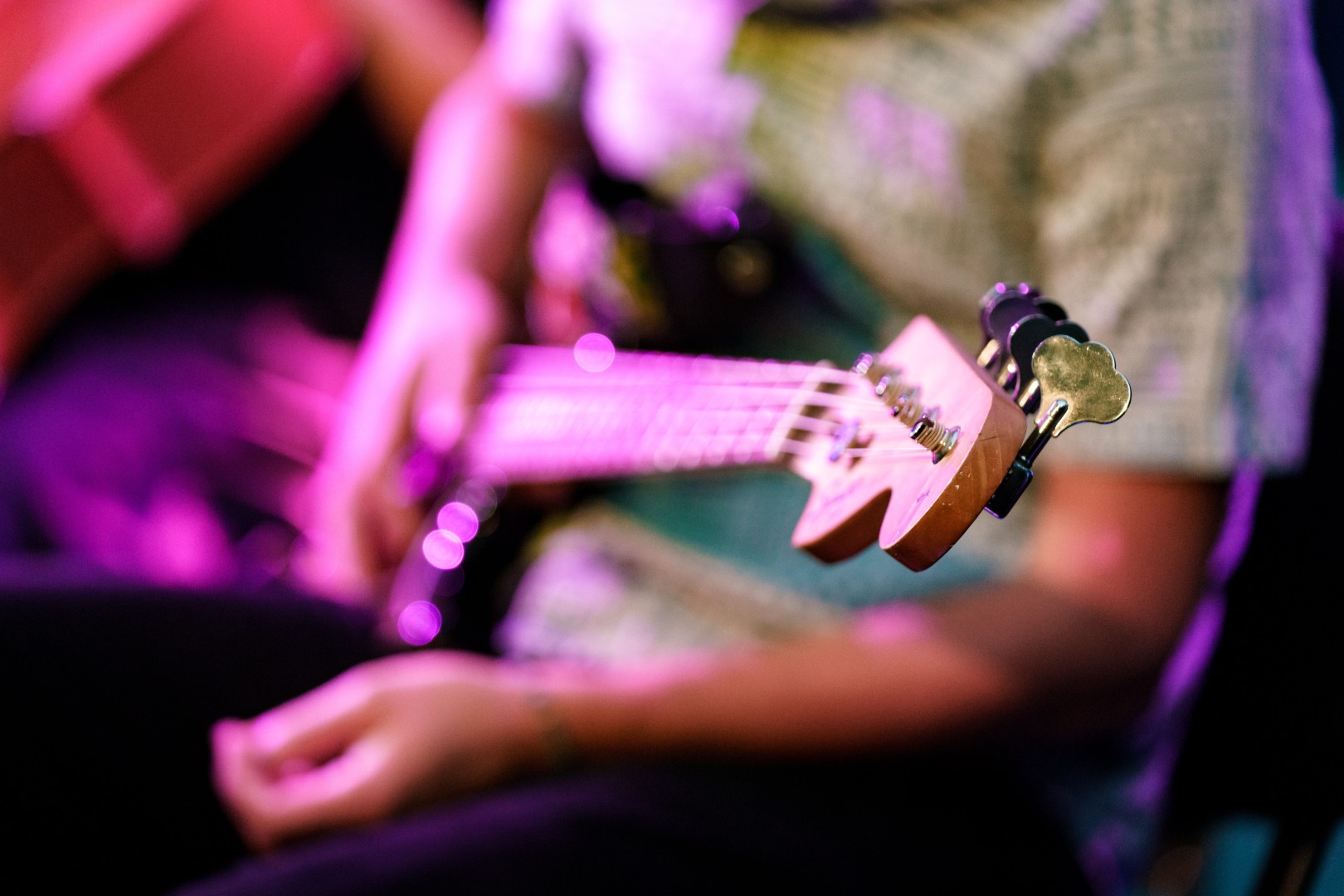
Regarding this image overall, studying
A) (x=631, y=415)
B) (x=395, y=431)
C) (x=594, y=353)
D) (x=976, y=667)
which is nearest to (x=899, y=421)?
(x=976, y=667)

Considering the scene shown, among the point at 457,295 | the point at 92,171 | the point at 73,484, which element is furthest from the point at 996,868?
the point at 92,171

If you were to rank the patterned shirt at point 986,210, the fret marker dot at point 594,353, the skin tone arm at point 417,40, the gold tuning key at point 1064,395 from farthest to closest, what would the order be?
the skin tone arm at point 417,40 < the fret marker dot at point 594,353 < the patterned shirt at point 986,210 < the gold tuning key at point 1064,395

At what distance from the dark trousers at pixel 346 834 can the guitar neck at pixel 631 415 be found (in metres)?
0.22

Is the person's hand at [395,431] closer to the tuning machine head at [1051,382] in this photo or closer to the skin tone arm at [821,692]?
the skin tone arm at [821,692]

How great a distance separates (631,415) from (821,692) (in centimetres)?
25

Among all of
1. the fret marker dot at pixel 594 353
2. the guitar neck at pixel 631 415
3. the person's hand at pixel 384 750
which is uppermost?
the fret marker dot at pixel 594 353

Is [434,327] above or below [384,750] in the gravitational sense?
above

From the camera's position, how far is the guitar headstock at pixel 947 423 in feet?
1.03

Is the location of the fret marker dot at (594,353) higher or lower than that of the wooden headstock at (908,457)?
higher

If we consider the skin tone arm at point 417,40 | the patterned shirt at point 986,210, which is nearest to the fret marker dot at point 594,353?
the patterned shirt at point 986,210

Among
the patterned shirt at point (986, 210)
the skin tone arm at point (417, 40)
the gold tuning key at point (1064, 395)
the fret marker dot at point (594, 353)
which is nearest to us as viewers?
the gold tuning key at point (1064, 395)

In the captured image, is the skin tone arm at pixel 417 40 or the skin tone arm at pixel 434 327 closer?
the skin tone arm at pixel 434 327

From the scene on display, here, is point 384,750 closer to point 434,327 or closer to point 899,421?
point 899,421

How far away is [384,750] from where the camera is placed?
61cm
